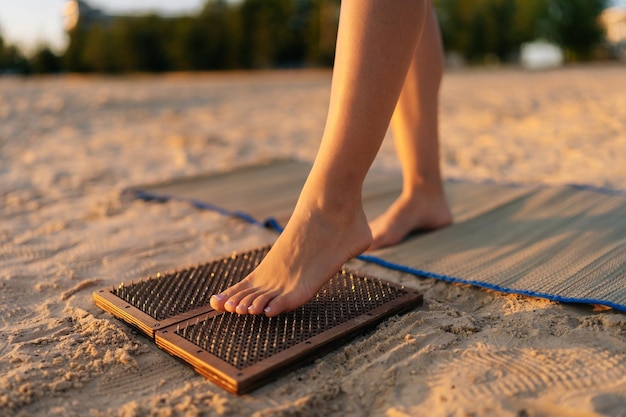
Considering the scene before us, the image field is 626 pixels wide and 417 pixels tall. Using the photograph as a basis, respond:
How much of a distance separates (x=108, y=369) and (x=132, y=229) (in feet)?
3.38

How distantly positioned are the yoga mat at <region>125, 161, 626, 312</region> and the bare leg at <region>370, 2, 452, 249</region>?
0.19 ft

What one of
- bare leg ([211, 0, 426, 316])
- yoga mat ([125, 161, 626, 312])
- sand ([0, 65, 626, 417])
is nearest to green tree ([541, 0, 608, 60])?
sand ([0, 65, 626, 417])

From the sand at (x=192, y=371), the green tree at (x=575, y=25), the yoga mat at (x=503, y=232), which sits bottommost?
the sand at (x=192, y=371)

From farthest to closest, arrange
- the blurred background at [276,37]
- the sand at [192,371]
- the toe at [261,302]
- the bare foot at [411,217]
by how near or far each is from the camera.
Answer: the blurred background at [276,37] → the bare foot at [411,217] → the toe at [261,302] → the sand at [192,371]

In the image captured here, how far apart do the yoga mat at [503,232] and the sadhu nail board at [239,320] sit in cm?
27

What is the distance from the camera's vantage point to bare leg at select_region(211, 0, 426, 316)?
1282 mm

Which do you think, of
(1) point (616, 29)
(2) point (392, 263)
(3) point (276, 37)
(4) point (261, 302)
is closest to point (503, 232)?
(2) point (392, 263)

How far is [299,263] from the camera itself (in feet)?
4.36

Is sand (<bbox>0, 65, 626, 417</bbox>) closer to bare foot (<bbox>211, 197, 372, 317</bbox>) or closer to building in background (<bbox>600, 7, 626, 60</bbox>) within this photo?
bare foot (<bbox>211, 197, 372, 317</bbox>)

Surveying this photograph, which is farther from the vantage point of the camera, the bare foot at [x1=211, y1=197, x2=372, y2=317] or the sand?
the bare foot at [x1=211, y1=197, x2=372, y2=317]

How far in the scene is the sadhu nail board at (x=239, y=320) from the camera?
3.69ft

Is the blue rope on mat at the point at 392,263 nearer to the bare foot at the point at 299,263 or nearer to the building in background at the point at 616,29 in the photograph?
the bare foot at the point at 299,263

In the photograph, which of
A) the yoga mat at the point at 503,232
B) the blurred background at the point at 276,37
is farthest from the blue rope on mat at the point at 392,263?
the blurred background at the point at 276,37

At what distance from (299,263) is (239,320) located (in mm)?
182
